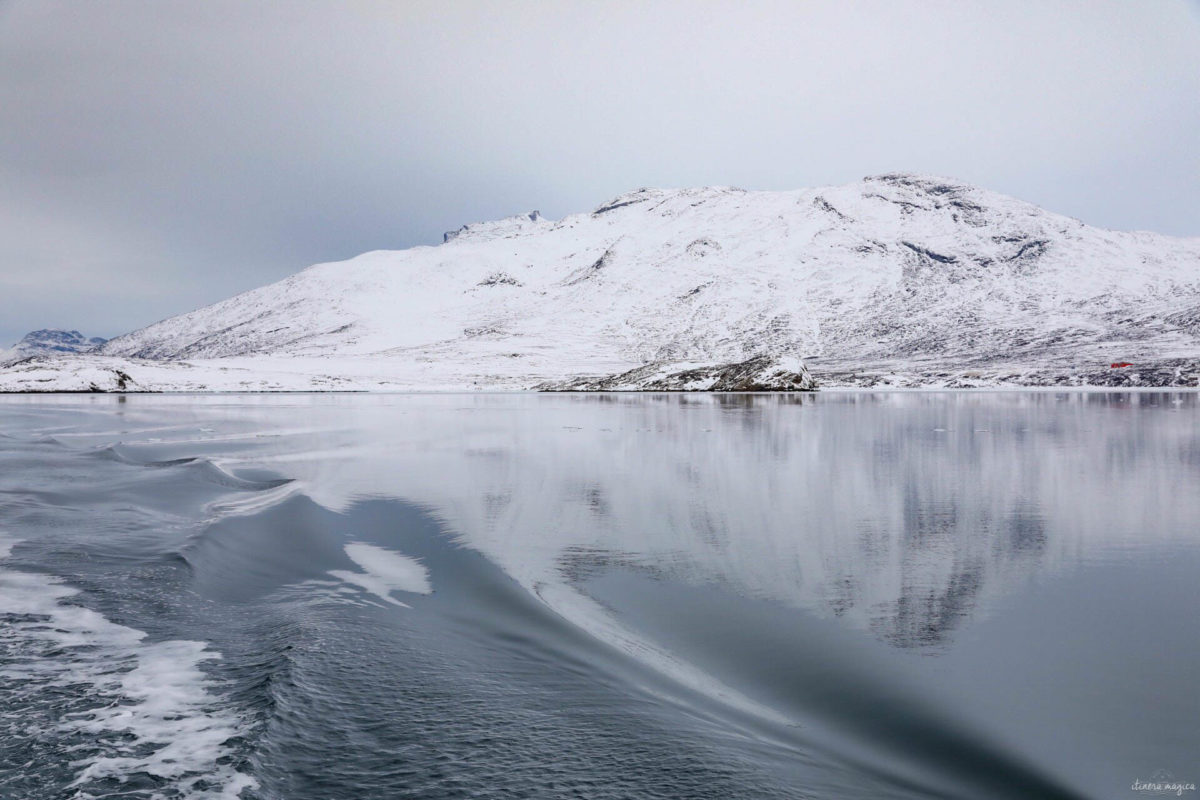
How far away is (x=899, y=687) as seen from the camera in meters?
4.90

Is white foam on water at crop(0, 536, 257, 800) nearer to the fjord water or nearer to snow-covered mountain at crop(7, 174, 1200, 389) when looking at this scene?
the fjord water

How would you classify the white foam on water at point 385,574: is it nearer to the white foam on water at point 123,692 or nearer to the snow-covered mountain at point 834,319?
the white foam on water at point 123,692

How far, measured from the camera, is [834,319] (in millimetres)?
152750

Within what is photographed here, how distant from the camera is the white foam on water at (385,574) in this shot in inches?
295

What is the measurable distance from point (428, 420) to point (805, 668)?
3018cm

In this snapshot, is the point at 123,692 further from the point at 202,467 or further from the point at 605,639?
the point at 202,467

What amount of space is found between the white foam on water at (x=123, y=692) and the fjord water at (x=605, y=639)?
22mm

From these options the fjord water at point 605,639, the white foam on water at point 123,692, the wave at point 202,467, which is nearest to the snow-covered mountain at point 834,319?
the wave at point 202,467

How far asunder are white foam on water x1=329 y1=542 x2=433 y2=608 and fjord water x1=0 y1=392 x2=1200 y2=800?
5 cm

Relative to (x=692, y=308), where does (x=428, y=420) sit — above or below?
below

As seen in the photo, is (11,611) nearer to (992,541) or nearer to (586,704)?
(586,704)

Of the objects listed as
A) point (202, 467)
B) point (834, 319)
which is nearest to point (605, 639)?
point (202, 467)

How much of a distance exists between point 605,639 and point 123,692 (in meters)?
3.21

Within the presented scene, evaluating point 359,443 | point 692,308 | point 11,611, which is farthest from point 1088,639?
point 692,308
